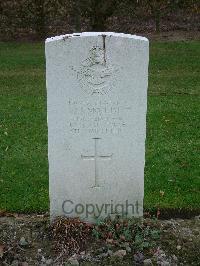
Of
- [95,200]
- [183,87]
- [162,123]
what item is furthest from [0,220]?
[183,87]

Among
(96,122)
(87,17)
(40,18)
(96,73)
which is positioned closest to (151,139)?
(96,122)

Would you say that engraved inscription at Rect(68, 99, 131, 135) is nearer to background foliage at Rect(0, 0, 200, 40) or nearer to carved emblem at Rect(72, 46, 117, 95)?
carved emblem at Rect(72, 46, 117, 95)

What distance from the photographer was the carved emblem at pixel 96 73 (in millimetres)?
4957

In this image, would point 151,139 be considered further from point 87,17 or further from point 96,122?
point 87,17

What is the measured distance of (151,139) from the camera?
9.05m

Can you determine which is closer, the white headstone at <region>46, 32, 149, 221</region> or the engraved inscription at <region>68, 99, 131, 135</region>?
the white headstone at <region>46, 32, 149, 221</region>

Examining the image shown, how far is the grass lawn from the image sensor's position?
679cm

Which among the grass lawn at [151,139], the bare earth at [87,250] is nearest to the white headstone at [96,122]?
the bare earth at [87,250]

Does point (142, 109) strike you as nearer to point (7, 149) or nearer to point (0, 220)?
point (0, 220)

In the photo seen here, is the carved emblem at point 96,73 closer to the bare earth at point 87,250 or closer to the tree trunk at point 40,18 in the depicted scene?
the bare earth at point 87,250

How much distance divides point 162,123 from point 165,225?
15.1ft

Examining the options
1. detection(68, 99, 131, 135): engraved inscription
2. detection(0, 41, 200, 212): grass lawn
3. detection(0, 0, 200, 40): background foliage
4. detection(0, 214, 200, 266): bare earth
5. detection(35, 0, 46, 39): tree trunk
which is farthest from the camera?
detection(35, 0, 46, 39): tree trunk

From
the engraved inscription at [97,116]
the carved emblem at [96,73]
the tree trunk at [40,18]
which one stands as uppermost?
the tree trunk at [40,18]

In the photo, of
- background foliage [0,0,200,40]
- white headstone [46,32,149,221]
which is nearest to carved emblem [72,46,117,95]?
white headstone [46,32,149,221]
